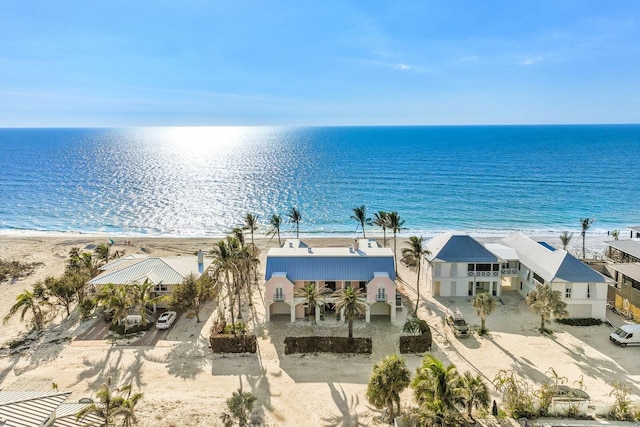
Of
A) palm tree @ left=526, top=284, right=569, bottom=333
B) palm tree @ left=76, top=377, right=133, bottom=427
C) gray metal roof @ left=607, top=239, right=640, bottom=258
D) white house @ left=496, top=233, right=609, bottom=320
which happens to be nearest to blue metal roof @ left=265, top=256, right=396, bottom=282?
palm tree @ left=526, top=284, right=569, bottom=333

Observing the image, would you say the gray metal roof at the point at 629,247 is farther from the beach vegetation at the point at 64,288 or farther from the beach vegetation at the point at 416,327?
the beach vegetation at the point at 64,288

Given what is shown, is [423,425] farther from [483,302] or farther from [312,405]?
[483,302]

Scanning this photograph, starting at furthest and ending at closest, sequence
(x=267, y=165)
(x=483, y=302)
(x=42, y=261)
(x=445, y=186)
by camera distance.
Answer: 1. (x=267, y=165)
2. (x=445, y=186)
3. (x=42, y=261)
4. (x=483, y=302)

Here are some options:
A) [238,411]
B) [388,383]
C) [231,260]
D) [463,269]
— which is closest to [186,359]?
[231,260]

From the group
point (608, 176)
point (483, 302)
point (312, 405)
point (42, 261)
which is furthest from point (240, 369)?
point (608, 176)

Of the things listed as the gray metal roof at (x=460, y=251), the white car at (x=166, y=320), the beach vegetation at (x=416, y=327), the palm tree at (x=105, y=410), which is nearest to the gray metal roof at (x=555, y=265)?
the gray metal roof at (x=460, y=251)

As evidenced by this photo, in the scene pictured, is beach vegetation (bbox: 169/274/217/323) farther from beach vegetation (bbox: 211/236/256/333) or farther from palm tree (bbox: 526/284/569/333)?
palm tree (bbox: 526/284/569/333)
